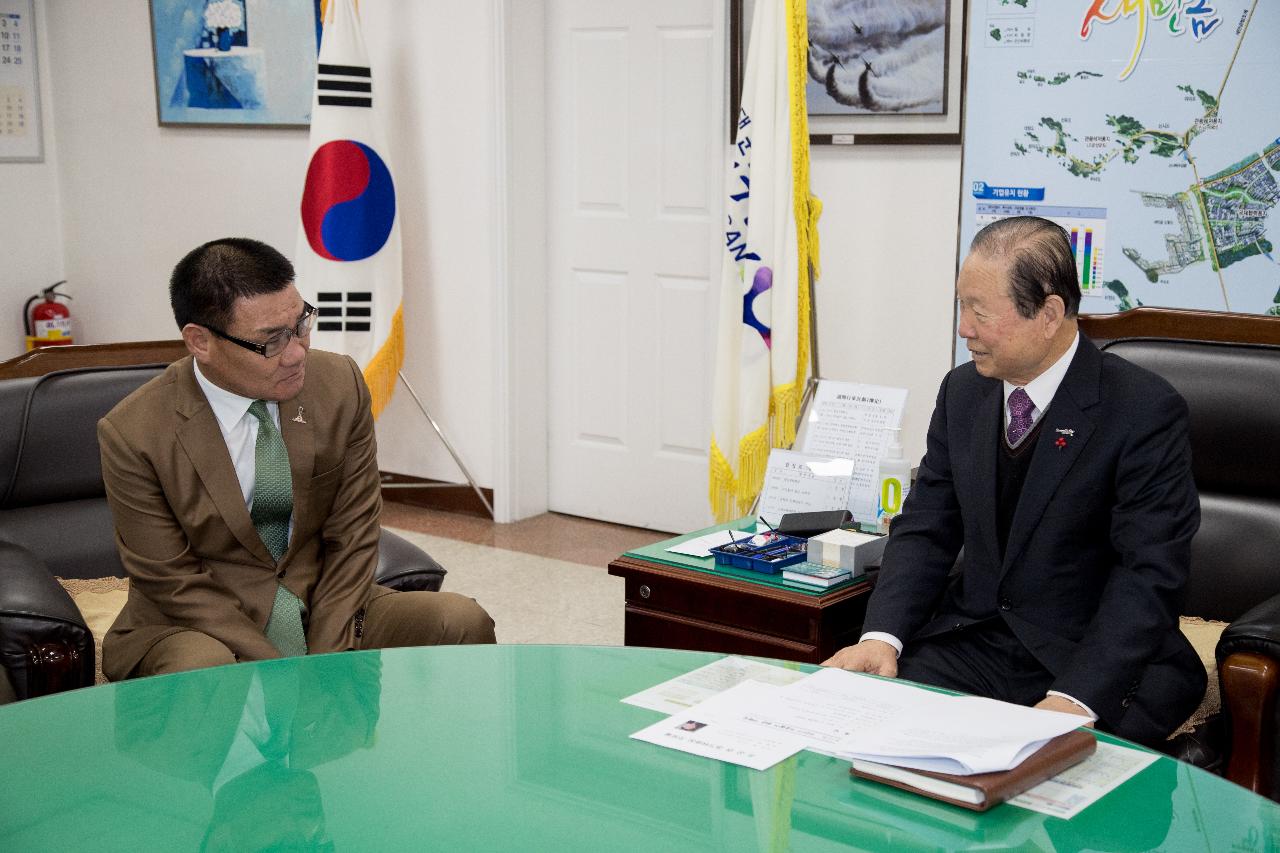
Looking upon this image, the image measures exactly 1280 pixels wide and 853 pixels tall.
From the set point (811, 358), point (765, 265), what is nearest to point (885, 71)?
point (765, 265)

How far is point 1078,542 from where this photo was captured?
2504 millimetres

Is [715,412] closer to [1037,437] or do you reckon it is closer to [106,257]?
[1037,437]

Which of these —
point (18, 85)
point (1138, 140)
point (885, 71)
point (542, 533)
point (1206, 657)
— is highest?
point (18, 85)

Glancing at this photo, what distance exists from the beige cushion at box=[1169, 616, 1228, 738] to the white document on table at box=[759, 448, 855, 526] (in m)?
0.76

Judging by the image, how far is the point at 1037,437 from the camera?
2.53 meters

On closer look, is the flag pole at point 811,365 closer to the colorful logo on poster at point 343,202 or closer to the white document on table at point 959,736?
the colorful logo on poster at point 343,202

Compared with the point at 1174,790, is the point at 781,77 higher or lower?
higher

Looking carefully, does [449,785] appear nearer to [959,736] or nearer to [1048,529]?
[959,736]

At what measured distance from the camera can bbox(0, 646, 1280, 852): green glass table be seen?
5.16 feet

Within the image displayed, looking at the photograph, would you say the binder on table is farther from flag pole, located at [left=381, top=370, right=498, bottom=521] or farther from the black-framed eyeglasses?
flag pole, located at [left=381, top=370, right=498, bottom=521]

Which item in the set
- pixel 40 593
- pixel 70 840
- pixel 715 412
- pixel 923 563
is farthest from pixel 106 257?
pixel 70 840

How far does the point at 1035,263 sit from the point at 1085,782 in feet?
3.43

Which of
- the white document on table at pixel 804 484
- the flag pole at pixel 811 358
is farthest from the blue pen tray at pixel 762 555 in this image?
the flag pole at pixel 811 358

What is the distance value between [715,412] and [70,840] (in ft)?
10.3
